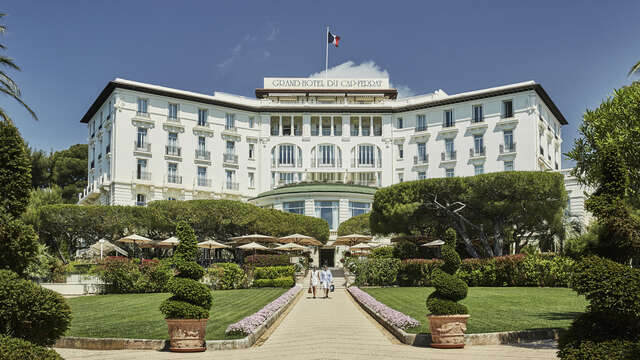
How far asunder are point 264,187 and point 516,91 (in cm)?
3187

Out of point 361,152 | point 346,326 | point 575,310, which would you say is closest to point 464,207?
point 575,310

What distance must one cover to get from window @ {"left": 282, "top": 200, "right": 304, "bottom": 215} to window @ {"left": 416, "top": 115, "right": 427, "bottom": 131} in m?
20.5

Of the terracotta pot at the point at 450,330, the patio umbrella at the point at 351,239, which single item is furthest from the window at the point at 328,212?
the terracotta pot at the point at 450,330

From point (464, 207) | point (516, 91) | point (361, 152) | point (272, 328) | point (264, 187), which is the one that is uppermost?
point (516, 91)

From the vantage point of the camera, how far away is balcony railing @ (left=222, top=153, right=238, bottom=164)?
70144mm

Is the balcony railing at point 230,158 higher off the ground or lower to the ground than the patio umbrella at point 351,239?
higher

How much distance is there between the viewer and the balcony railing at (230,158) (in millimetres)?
70144

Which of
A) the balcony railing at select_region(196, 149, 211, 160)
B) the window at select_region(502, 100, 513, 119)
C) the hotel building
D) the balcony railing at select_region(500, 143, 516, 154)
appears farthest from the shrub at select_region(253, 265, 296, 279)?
the window at select_region(502, 100, 513, 119)

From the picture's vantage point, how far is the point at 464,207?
42.7m

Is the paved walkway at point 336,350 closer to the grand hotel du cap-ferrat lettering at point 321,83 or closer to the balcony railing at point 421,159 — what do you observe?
the balcony railing at point 421,159

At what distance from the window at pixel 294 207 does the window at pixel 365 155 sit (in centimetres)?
1474

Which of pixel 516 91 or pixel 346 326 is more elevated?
pixel 516 91

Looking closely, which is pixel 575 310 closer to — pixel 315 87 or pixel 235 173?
pixel 235 173

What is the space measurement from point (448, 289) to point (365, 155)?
6135 cm
